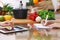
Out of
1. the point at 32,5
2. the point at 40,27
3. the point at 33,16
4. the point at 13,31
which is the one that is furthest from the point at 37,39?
the point at 32,5

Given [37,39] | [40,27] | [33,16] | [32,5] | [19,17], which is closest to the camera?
[37,39]

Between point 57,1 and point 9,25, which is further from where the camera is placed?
point 57,1

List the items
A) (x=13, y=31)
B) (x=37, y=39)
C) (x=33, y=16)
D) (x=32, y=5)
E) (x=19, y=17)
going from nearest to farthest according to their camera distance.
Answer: (x=37, y=39)
(x=13, y=31)
(x=33, y=16)
(x=19, y=17)
(x=32, y=5)

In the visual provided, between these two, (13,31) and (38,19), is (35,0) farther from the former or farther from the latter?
(13,31)

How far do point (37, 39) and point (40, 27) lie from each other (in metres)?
0.43

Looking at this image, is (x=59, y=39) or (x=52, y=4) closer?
(x=59, y=39)

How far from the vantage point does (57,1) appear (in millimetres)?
3096

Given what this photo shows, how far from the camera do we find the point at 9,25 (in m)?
1.23

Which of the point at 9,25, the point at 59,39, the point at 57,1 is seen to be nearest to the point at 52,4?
the point at 57,1

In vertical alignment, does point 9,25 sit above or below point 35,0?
below

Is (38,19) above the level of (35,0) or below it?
below

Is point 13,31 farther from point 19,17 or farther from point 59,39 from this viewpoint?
point 19,17

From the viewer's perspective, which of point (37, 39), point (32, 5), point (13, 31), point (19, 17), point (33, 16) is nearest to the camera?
point (37, 39)

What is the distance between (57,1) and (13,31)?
208cm
